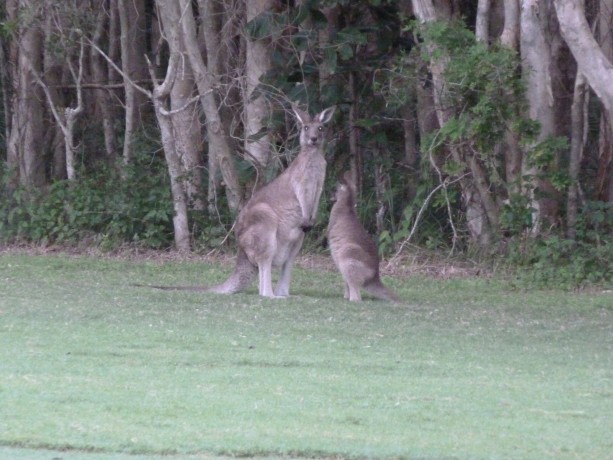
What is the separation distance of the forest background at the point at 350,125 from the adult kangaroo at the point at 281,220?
2.17 meters

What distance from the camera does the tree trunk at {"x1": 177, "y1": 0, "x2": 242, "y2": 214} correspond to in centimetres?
1416

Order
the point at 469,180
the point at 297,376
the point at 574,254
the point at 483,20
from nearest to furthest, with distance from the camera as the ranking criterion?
the point at 297,376 → the point at 574,254 → the point at 483,20 → the point at 469,180

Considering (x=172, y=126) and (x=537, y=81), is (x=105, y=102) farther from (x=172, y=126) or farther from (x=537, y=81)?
(x=537, y=81)

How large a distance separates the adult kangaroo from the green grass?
279 millimetres

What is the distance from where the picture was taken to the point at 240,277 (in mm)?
10484

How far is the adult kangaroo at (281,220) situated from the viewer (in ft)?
33.7

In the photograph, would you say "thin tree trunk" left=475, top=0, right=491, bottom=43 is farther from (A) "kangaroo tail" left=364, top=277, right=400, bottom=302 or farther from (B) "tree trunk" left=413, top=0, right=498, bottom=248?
(A) "kangaroo tail" left=364, top=277, right=400, bottom=302

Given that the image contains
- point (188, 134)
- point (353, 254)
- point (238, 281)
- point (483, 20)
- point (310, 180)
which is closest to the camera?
point (353, 254)

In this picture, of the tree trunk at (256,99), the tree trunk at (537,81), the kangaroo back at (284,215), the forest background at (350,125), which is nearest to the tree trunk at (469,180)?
the forest background at (350,125)

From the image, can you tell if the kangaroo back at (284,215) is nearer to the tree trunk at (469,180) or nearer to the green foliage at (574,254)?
the tree trunk at (469,180)

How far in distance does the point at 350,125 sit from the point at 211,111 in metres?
2.02

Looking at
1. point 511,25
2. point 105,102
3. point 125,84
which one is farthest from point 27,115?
point 511,25

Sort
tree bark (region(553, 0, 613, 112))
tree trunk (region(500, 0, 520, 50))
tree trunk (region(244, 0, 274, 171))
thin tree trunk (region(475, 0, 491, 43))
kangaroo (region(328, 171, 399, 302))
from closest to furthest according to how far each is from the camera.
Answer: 1. tree bark (region(553, 0, 613, 112))
2. kangaroo (region(328, 171, 399, 302))
3. tree trunk (region(500, 0, 520, 50))
4. thin tree trunk (region(475, 0, 491, 43))
5. tree trunk (region(244, 0, 274, 171))

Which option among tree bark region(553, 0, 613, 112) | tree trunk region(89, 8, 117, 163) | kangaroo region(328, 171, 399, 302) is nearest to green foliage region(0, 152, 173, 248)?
tree trunk region(89, 8, 117, 163)
